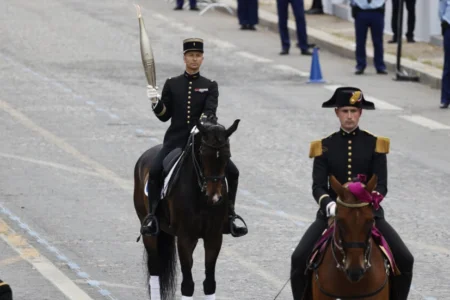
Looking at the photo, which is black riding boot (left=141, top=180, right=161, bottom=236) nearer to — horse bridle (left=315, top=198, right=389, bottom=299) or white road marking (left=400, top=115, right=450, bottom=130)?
horse bridle (left=315, top=198, right=389, bottom=299)

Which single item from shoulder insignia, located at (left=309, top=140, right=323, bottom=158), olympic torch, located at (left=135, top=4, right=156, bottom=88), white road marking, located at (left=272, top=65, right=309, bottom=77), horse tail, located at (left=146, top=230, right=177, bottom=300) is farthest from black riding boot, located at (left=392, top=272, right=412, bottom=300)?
white road marking, located at (left=272, top=65, right=309, bottom=77)

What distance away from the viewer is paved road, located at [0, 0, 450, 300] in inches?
589

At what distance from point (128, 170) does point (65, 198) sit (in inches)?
74.1

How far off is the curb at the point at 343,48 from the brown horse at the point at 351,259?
1697 cm

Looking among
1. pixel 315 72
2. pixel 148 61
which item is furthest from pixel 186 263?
pixel 315 72

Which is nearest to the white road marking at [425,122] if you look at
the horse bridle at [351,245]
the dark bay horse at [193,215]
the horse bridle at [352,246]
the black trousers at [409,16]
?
the black trousers at [409,16]

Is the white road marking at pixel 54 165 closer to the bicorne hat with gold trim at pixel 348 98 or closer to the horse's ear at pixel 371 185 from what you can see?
the bicorne hat with gold trim at pixel 348 98

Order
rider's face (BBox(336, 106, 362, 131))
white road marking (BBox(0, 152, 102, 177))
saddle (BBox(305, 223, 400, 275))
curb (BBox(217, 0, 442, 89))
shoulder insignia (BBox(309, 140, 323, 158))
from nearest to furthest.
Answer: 1. saddle (BBox(305, 223, 400, 275))
2. rider's face (BBox(336, 106, 362, 131))
3. shoulder insignia (BBox(309, 140, 323, 158))
4. white road marking (BBox(0, 152, 102, 177))
5. curb (BBox(217, 0, 442, 89))

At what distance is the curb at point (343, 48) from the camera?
2716cm

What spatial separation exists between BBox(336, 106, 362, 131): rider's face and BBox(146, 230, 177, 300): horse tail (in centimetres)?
329

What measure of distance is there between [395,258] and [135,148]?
1093cm

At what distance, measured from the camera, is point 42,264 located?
1498 centimetres

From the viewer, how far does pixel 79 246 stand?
621 inches

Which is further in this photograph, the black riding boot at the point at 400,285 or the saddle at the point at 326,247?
the black riding boot at the point at 400,285
